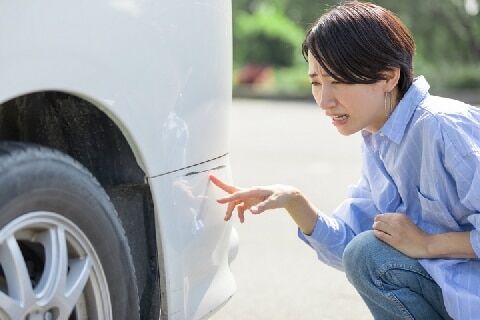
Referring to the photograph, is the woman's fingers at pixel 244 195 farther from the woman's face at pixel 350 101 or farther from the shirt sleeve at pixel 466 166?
the shirt sleeve at pixel 466 166

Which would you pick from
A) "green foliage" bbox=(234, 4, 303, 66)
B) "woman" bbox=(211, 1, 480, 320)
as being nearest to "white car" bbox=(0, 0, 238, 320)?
"woman" bbox=(211, 1, 480, 320)

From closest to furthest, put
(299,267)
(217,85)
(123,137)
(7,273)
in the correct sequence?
(7,273) < (123,137) < (217,85) < (299,267)

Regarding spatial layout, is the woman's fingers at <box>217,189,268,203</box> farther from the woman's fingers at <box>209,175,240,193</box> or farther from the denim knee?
the denim knee

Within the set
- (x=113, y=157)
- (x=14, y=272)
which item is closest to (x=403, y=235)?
(x=113, y=157)

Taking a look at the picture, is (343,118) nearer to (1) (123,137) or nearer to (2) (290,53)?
(1) (123,137)

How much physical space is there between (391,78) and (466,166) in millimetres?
359

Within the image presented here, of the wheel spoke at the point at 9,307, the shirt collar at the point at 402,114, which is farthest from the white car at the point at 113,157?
the shirt collar at the point at 402,114

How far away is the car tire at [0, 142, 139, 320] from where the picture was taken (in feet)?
7.34

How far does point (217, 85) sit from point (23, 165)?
81 centimetres

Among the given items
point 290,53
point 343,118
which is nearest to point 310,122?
point 343,118

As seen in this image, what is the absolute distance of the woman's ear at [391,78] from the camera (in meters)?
3.07

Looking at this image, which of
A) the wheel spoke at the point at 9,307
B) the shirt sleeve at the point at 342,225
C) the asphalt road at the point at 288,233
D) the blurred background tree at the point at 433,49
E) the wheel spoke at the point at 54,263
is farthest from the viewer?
the blurred background tree at the point at 433,49

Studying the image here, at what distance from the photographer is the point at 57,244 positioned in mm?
2363

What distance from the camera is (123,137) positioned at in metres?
2.68
